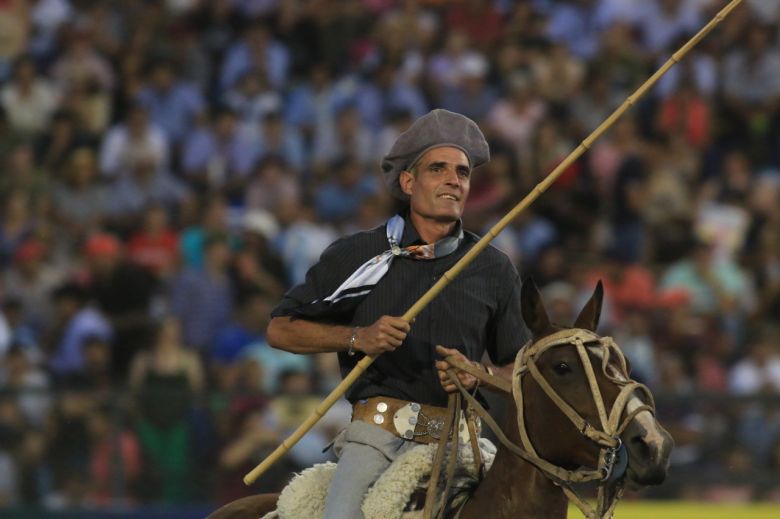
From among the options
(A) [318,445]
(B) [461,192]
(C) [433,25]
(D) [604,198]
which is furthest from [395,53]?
(B) [461,192]

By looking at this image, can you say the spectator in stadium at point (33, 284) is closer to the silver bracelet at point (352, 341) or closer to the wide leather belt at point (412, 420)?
the wide leather belt at point (412, 420)

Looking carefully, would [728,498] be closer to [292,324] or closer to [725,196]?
[725,196]

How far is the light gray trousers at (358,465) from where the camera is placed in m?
5.89

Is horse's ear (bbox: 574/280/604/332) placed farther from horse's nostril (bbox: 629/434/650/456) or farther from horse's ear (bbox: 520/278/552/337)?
horse's nostril (bbox: 629/434/650/456)

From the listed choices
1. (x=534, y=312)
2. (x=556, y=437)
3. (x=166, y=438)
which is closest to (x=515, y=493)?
(x=556, y=437)

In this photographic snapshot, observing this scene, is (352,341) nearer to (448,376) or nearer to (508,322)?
(448,376)

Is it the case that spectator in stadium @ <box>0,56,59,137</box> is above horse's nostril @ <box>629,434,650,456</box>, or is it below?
above

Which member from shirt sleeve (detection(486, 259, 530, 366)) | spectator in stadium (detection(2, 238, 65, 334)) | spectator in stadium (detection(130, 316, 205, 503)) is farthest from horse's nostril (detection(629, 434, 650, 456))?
spectator in stadium (detection(2, 238, 65, 334))

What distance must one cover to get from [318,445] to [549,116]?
4.88 m

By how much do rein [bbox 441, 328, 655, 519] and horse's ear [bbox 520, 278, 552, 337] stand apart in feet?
0.25

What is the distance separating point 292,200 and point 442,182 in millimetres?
8178

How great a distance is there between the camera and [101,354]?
41.3 feet

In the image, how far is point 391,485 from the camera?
582 centimetres

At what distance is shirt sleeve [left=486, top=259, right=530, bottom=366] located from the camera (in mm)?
6160
